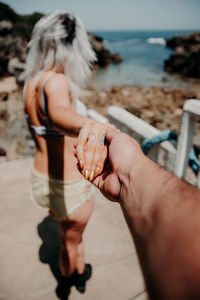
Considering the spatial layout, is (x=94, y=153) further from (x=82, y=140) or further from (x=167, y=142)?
(x=167, y=142)

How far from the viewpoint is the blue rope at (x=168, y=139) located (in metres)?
2.22

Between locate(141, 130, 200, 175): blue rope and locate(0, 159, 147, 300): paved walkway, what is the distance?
106 cm

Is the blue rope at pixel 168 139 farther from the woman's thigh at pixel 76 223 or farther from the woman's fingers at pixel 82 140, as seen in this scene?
the woman's fingers at pixel 82 140

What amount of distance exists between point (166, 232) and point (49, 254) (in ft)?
7.15

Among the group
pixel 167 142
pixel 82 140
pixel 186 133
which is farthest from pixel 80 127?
pixel 167 142

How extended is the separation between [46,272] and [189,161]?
6.23 feet

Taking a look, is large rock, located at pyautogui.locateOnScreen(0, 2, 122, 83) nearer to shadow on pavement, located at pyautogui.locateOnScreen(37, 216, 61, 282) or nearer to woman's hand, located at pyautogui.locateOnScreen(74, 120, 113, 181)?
shadow on pavement, located at pyautogui.locateOnScreen(37, 216, 61, 282)

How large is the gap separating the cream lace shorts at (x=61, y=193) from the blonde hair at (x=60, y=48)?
78cm

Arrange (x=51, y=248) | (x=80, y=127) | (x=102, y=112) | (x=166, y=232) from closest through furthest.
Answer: (x=166, y=232) → (x=80, y=127) → (x=51, y=248) → (x=102, y=112)

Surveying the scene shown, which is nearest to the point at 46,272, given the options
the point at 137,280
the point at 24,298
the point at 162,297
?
the point at 24,298

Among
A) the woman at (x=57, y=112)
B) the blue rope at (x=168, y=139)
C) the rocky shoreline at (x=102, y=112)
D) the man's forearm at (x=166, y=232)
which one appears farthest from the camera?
the rocky shoreline at (x=102, y=112)

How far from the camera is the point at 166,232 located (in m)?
0.54

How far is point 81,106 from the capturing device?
→ 1.83 m

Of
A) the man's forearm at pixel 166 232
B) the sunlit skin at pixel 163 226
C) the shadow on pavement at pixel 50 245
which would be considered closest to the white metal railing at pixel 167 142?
the sunlit skin at pixel 163 226
